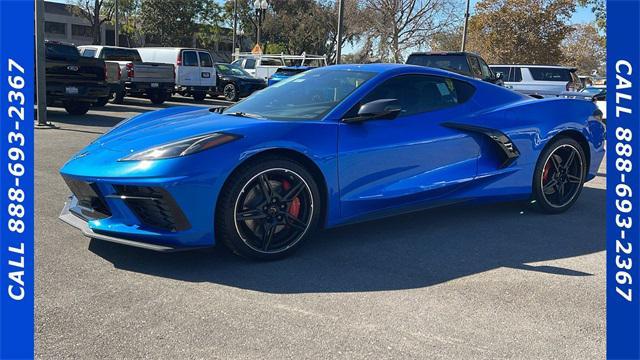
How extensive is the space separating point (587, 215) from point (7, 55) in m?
5.34

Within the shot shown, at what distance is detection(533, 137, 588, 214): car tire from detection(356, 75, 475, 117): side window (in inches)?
42.6

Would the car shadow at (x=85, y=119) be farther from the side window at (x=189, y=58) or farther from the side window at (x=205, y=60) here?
the side window at (x=205, y=60)

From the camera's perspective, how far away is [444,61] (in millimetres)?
13117

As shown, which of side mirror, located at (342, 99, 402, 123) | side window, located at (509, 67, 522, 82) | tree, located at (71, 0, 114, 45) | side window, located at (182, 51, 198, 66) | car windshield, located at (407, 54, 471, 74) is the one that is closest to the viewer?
side mirror, located at (342, 99, 402, 123)

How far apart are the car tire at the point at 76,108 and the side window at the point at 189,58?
21.1 ft

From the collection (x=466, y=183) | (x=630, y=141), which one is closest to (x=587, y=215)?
(x=466, y=183)

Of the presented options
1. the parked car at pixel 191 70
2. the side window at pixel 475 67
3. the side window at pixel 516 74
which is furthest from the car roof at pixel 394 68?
the side window at pixel 516 74

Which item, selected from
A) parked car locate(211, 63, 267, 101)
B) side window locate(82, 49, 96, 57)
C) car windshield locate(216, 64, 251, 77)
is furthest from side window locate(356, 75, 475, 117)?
car windshield locate(216, 64, 251, 77)

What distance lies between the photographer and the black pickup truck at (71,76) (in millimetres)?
12262

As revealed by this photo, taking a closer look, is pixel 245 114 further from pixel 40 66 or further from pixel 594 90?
pixel 594 90

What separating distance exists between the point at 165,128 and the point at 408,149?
1888mm

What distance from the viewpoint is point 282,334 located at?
289 centimetres

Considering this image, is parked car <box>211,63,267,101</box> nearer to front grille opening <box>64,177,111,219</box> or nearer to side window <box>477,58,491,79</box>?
side window <box>477,58,491,79</box>

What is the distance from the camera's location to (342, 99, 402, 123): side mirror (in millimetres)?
4078
